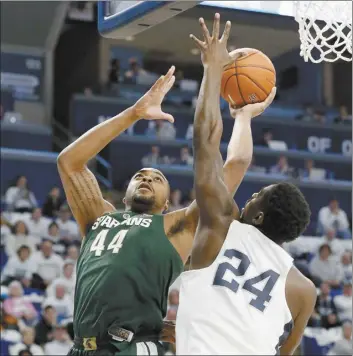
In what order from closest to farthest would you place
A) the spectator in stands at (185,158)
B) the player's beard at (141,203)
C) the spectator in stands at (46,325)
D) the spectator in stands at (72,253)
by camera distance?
the player's beard at (141,203) → the spectator in stands at (46,325) → the spectator in stands at (72,253) → the spectator in stands at (185,158)

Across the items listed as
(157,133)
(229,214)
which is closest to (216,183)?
(229,214)

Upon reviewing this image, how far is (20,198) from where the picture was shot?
40.1 feet

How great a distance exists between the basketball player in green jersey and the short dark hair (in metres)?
0.48

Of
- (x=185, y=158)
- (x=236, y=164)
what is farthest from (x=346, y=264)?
(x=236, y=164)

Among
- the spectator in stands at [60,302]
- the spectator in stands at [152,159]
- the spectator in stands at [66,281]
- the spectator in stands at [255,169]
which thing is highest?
the spectator in stands at [152,159]

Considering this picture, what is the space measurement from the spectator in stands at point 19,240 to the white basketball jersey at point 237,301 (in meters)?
7.81

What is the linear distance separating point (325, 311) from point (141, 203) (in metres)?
7.65

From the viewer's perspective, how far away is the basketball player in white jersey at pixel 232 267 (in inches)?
126

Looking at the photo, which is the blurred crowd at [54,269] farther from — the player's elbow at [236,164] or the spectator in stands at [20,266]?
the player's elbow at [236,164]

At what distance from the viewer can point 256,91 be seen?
13.4ft

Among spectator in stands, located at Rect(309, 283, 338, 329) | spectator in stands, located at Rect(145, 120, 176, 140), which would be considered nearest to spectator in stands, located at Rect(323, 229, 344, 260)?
spectator in stands, located at Rect(309, 283, 338, 329)

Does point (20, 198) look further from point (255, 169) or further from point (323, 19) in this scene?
point (323, 19)

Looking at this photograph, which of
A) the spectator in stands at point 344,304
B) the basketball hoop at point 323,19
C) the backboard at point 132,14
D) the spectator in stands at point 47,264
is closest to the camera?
the backboard at point 132,14

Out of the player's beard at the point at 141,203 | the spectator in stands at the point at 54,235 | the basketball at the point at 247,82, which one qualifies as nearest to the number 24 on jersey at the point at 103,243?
the player's beard at the point at 141,203
